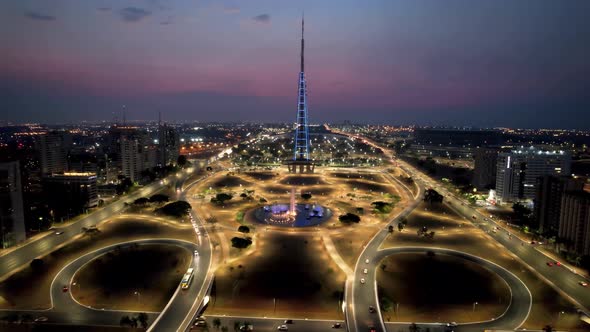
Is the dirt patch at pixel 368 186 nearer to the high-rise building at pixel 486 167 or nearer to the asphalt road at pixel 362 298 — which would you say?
the high-rise building at pixel 486 167

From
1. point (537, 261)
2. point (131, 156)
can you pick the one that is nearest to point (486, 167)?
point (537, 261)

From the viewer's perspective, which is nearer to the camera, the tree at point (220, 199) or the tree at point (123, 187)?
the tree at point (220, 199)

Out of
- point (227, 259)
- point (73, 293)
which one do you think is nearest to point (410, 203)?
point (227, 259)

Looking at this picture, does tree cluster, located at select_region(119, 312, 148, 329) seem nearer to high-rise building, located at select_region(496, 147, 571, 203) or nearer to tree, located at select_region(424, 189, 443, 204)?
tree, located at select_region(424, 189, 443, 204)

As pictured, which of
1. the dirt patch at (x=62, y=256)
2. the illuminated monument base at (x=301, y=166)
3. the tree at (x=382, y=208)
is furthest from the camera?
the illuminated monument base at (x=301, y=166)

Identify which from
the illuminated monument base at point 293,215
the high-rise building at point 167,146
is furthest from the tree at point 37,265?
the high-rise building at point 167,146

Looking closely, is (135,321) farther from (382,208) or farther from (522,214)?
(522,214)
